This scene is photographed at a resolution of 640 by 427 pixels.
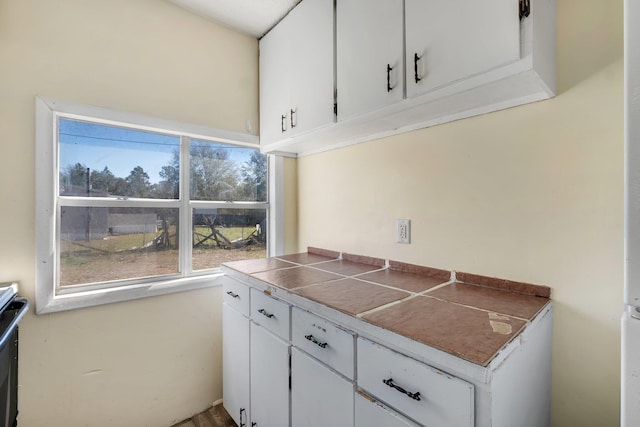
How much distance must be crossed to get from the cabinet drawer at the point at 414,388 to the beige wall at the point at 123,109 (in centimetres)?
137

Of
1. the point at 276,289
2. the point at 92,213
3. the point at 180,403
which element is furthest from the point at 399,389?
the point at 92,213

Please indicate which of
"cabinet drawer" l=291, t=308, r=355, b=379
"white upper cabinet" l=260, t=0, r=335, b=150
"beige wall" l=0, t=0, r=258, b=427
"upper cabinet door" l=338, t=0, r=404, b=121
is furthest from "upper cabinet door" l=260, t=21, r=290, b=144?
"cabinet drawer" l=291, t=308, r=355, b=379

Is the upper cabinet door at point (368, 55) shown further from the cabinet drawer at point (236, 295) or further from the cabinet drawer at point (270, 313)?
the cabinet drawer at point (236, 295)

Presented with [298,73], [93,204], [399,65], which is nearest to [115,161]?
[93,204]

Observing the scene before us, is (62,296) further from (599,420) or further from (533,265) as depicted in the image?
(599,420)

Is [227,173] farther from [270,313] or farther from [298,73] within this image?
[270,313]

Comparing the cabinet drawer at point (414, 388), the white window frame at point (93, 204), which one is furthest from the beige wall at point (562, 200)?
the white window frame at point (93, 204)

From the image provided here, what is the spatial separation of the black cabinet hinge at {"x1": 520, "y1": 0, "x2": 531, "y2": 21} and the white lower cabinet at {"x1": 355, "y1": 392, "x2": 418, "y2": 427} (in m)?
1.25

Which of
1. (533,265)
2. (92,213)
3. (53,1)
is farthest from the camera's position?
(92,213)

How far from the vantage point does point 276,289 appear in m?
1.34

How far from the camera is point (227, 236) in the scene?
2096 mm

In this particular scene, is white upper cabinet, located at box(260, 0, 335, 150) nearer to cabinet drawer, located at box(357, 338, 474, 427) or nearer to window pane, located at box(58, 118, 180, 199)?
window pane, located at box(58, 118, 180, 199)

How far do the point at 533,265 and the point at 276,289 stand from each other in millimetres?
1087

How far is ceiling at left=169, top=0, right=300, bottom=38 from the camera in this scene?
175 centimetres
